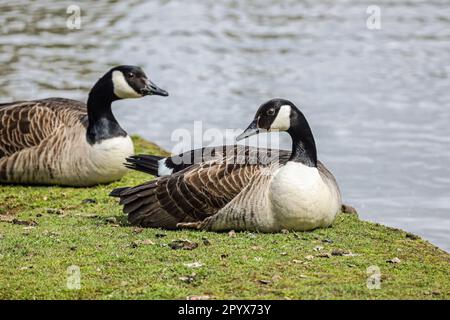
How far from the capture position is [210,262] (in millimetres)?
8148

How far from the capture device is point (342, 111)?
1814 centimetres

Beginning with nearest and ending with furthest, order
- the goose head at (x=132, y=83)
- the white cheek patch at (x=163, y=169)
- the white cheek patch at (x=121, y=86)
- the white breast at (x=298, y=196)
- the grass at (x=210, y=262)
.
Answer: the grass at (x=210, y=262), the white breast at (x=298, y=196), the white cheek patch at (x=163, y=169), the goose head at (x=132, y=83), the white cheek patch at (x=121, y=86)

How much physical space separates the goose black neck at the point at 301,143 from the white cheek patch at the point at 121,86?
347 centimetres

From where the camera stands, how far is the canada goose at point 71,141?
1236cm

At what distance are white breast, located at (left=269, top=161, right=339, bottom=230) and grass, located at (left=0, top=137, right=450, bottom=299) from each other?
0.66ft

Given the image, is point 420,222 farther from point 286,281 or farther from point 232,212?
point 286,281

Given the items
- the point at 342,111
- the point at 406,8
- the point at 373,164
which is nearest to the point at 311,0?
the point at 406,8

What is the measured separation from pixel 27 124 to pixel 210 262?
543cm

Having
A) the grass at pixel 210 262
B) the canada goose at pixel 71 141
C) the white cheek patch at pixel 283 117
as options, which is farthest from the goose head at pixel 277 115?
the canada goose at pixel 71 141

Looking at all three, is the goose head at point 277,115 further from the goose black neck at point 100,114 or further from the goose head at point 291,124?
the goose black neck at point 100,114

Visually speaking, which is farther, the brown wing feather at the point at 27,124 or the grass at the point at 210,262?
the brown wing feather at the point at 27,124

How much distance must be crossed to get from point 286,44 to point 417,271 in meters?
16.5

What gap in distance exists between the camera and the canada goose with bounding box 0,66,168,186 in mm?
12359

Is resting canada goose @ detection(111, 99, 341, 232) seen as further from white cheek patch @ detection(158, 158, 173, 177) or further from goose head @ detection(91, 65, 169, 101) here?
goose head @ detection(91, 65, 169, 101)
